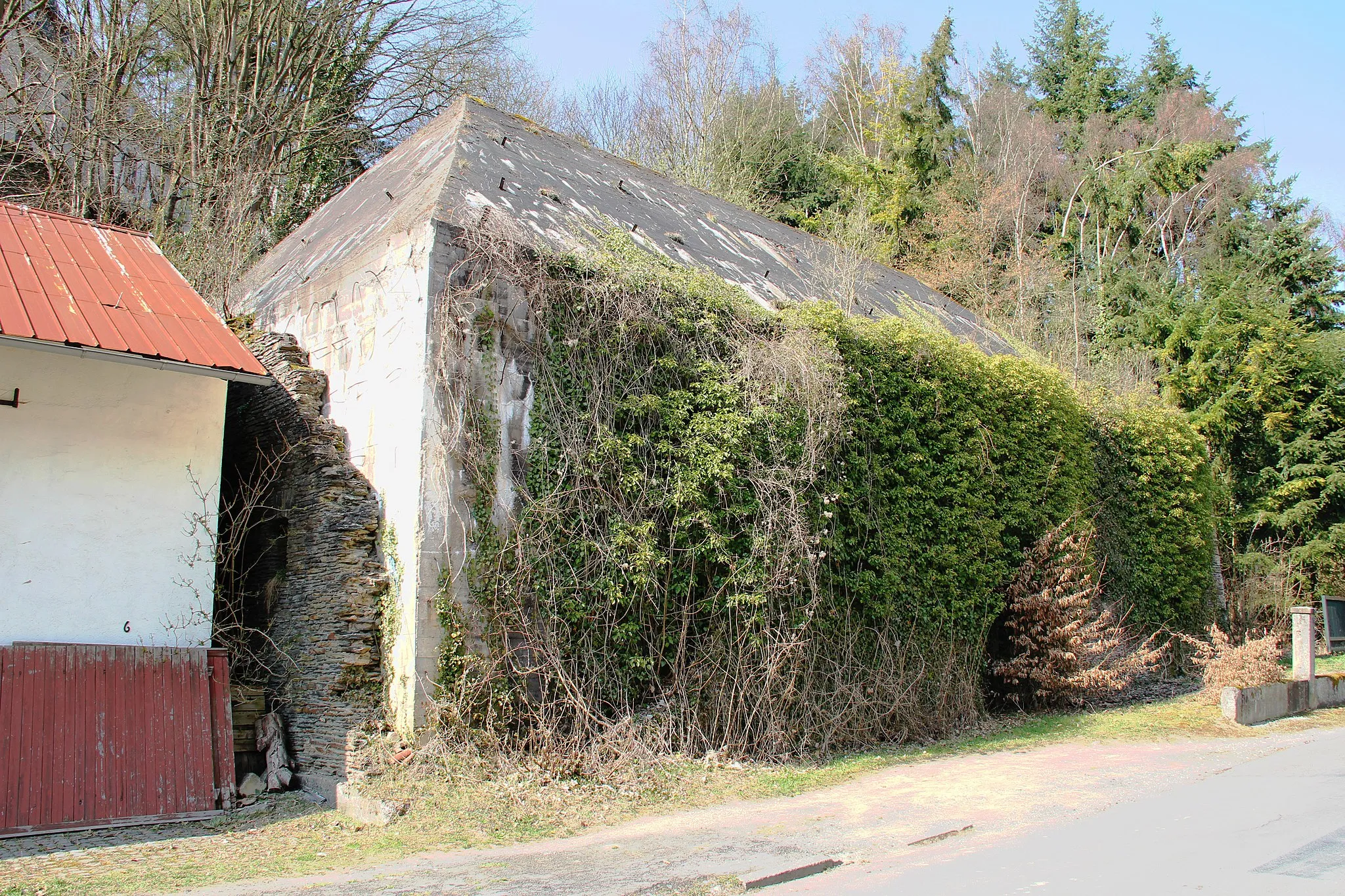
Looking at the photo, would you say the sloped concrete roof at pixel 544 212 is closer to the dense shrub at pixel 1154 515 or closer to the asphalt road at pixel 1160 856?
the dense shrub at pixel 1154 515

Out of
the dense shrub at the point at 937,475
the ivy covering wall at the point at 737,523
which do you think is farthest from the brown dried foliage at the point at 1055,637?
the ivy covering wall at the point at 737,523

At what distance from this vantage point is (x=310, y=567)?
28.7 ft

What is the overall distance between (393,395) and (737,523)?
349 cm

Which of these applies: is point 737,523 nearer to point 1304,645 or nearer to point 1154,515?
point 1304,645

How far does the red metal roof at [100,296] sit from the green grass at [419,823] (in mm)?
3751

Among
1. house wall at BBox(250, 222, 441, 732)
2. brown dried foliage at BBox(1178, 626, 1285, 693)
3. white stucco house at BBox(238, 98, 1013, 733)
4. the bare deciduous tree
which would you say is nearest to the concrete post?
brown dried foliage at BBox(1178, 626, 1285, 693)

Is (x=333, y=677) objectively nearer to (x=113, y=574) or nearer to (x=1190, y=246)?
(x=113, y=574)

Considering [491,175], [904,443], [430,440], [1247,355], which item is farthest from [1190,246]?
[430,440]

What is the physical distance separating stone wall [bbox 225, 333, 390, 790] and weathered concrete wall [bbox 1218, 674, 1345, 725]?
392 inches

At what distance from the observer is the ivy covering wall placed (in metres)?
8.24

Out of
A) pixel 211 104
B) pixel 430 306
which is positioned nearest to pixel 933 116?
pixel 211 104

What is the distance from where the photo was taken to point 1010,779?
8.22 meters

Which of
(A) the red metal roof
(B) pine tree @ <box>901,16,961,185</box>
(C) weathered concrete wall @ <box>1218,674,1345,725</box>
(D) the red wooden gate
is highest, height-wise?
(B) pine tree @ <box>901,16,961,185</box>

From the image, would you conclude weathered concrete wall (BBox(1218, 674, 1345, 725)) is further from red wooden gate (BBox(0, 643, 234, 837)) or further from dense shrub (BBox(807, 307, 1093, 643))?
red wooden gate (BBox(0, 643, 234, 837))
